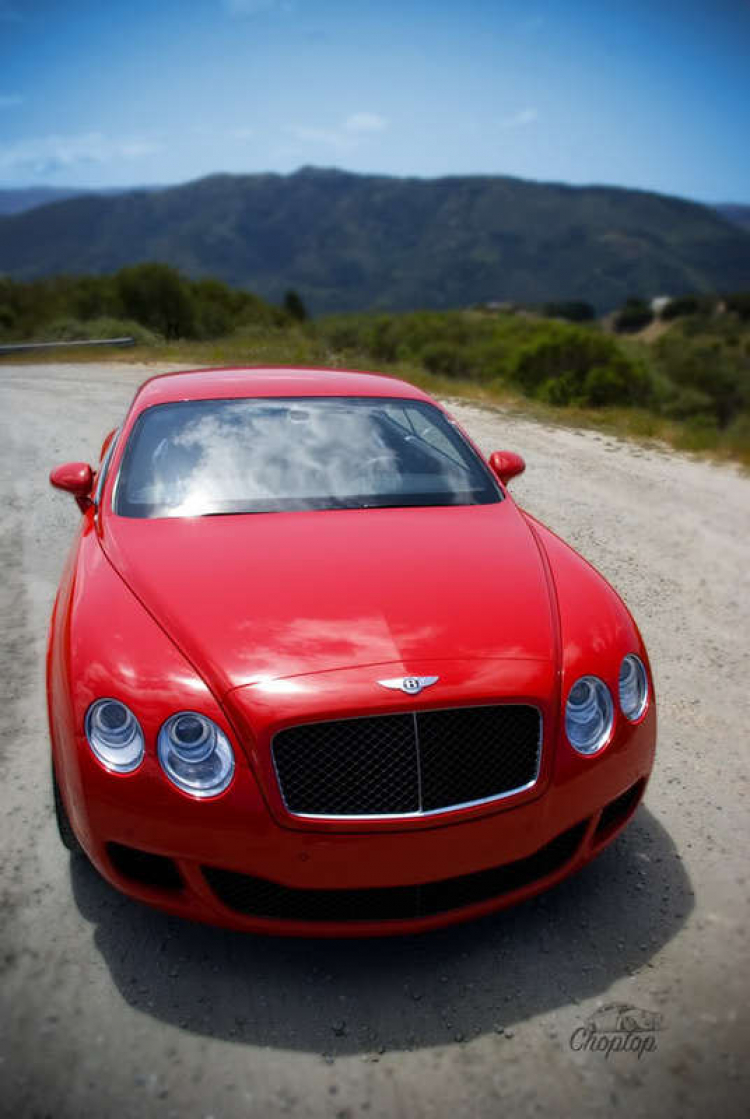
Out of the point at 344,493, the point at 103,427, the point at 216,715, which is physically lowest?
the point at 103,427

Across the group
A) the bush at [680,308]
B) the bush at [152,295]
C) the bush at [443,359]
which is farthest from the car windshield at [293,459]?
the bush at [680,308]

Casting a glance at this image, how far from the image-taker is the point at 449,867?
2.27 metres

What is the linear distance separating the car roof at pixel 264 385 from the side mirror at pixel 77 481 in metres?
0.37

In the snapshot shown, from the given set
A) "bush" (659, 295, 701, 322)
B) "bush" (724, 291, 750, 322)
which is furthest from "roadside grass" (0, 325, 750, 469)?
"bush" (659, 295, 701, 322)

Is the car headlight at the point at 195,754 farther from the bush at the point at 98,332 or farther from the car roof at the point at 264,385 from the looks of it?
the bush at the point at 98,332

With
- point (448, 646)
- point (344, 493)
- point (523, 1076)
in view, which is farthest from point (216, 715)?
point (344, 493)

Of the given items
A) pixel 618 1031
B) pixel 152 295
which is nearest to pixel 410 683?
pixel 618 1031

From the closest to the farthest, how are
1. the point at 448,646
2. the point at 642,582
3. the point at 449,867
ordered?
the point at 449,867 → the point at 448,646 → the point at 642,582

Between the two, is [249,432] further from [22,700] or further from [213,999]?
[213,999]

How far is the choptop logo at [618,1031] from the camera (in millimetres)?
2230

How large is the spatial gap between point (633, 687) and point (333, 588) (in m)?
0.97

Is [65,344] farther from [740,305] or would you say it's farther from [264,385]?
[740,305]

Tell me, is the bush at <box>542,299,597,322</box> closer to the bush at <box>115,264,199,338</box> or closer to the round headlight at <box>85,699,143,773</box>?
the bush at <box>115,264,199,338</box>

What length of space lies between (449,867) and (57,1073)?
108 centimetres
